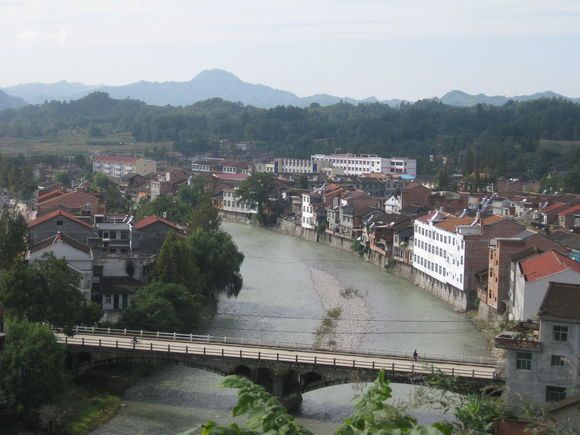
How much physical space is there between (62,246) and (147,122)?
317 feet

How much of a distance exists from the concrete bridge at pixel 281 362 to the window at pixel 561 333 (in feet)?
5.12

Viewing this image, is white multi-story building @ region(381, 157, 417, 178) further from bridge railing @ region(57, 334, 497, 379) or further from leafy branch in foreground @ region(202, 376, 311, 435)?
leafy branch in foreground @ region(202, 376, 311, 435)

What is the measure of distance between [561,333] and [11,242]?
49.4 ft

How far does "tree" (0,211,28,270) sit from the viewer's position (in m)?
25.4

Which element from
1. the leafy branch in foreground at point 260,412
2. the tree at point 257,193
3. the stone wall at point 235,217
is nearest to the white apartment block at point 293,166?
the stone wall at point 235,217

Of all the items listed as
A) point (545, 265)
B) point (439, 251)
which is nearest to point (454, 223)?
point (439, 251)

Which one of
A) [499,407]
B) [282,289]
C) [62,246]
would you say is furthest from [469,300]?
[499,407]

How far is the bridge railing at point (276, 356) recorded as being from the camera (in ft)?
58.0

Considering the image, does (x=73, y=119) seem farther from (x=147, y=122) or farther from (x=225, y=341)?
(x=225, y=341)

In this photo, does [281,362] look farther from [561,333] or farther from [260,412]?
[260,412]

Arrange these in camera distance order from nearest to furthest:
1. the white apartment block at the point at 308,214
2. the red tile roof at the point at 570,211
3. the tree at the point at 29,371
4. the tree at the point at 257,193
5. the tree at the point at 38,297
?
1. the tree at the point at 29,371
2. the tree at the point at 38,297
3. the red tile roof at the point at 570,211
4. the white apartment block at the point at 308,214
5. the tree at the point at 257,193

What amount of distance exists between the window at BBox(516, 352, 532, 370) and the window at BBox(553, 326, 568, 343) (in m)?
0.52

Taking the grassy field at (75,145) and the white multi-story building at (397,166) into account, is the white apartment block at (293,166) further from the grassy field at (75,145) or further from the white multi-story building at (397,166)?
the grassy field at (75,145)

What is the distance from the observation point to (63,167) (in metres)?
78.6
